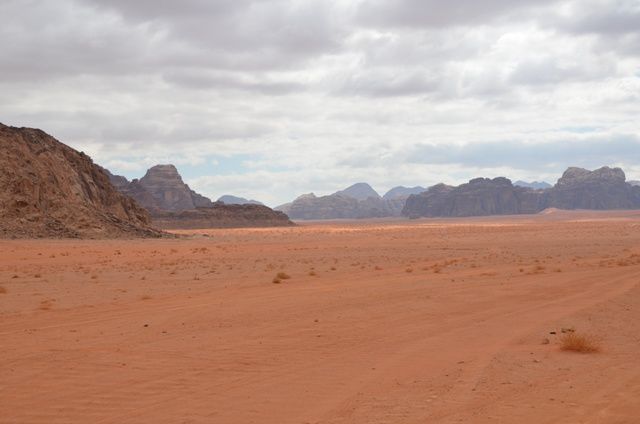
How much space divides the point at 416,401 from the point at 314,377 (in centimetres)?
166

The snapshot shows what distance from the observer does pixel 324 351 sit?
10594 millimetres

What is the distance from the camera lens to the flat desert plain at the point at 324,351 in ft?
24.3

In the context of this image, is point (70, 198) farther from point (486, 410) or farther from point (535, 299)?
point (486, 410)

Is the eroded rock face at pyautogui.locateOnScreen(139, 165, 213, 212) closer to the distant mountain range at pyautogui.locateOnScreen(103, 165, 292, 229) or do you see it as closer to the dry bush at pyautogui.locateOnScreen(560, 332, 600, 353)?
the distant mountain range at pyautogui.locateOnScreen(103, 165, 292, 229)

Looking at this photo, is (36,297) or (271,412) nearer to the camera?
(271,412)

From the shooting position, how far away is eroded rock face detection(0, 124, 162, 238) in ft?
182

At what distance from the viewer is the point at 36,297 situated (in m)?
18.1

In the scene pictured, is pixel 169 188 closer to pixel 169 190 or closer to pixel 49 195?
pixel 169 190

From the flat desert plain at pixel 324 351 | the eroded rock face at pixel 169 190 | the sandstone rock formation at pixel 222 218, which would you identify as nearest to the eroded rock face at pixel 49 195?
the flat desert plain at pixel 324 351

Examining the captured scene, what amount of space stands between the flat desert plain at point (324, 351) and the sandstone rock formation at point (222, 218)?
97.1m

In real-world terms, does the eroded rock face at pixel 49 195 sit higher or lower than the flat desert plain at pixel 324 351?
higher

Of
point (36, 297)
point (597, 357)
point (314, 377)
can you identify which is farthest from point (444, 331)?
point (36, 297)

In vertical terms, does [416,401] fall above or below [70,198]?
below

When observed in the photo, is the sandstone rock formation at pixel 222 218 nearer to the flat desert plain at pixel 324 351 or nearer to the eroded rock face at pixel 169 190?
the eroded rock face at pixel 169 190
